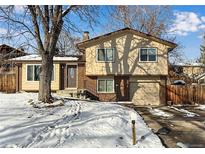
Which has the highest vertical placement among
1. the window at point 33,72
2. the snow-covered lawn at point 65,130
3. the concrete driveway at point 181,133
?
the window at point 33,72

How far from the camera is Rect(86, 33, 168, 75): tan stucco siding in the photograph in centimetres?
2997

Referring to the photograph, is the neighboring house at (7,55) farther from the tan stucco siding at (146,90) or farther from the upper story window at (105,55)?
the tan stucco siding at (146,90)

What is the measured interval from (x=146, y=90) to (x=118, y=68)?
3.42 meters

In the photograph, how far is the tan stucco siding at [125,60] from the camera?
2997cm

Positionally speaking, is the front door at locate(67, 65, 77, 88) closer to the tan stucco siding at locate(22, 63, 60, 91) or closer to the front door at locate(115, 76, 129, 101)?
the tan stucco siding at locate(22, 63, 60, 91)

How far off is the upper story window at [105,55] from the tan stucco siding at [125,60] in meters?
0.28

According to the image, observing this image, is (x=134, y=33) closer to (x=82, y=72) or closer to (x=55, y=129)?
(x=82, y=72)

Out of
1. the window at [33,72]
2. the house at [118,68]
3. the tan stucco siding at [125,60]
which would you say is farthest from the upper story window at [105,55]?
the window at [33,72]

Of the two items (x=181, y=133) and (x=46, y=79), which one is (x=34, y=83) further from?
(x=181, y=133)

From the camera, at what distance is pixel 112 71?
29969 millimetres

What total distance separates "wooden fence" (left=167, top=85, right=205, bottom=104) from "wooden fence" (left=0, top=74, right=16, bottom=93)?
48.9 feet

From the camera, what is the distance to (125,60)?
98.6ft
